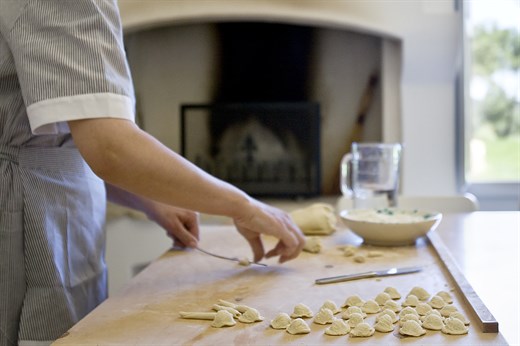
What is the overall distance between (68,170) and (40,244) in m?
0.13

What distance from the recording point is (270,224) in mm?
1081

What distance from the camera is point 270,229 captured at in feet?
3.55

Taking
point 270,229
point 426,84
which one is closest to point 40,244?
point 270,229

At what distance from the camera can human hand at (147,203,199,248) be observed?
4.26 feet

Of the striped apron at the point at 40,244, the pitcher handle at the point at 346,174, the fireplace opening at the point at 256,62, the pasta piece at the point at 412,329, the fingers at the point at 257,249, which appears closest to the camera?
the pasta piece at the point at 412,329

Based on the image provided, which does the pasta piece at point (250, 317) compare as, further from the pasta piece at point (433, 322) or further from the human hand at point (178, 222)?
the human hand at point (178, 222)

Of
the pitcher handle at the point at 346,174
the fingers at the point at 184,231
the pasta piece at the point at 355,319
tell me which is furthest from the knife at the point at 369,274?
the pitcher handle at the point at 346,174

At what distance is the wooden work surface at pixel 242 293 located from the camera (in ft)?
2.54

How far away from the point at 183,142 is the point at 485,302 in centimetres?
256

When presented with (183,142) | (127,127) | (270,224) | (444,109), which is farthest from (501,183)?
(127,127)

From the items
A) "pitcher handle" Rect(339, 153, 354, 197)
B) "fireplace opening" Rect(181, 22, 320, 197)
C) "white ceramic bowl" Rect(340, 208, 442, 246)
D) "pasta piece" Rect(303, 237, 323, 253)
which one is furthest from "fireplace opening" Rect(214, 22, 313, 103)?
"pasta piece" Rect(303, 237, 323, 253)

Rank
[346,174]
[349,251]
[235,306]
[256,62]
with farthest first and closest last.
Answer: [256,62] → [346,174] → [349,251] → [235,306]

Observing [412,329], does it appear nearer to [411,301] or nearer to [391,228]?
[411,301]

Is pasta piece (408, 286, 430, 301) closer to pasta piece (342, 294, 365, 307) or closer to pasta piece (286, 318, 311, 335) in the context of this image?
pasta piece (342, 294, 365, 307)
